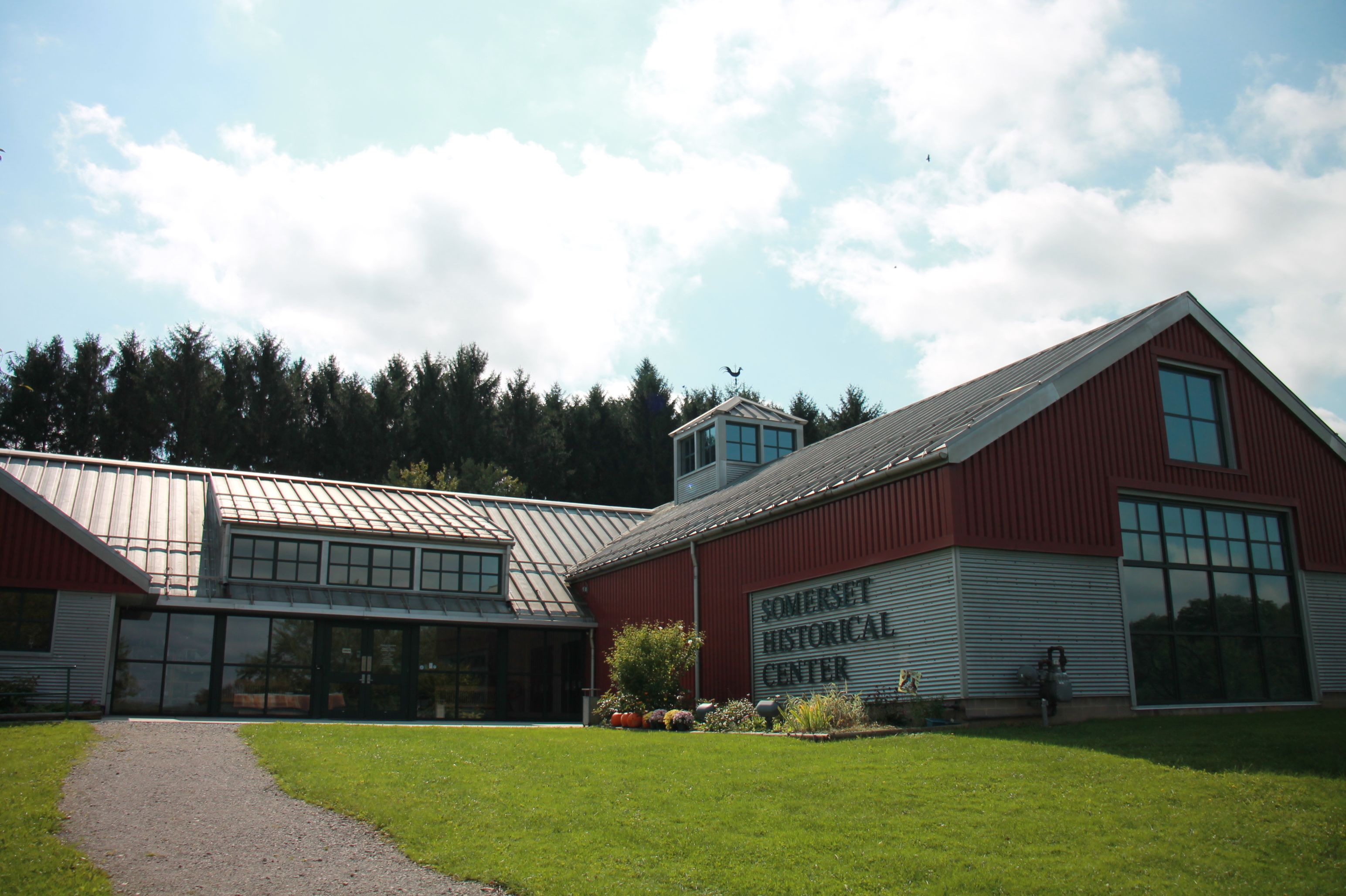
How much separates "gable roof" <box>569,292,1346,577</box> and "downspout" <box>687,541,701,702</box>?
1.75ft

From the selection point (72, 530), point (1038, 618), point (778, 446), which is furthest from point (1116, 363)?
point (72, 530)

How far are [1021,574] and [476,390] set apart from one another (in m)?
38.9

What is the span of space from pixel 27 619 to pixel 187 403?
25211 mm

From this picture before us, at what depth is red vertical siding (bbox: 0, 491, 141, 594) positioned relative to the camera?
1956 centimetres

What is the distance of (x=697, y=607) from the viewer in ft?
73.6

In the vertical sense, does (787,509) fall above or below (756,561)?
above

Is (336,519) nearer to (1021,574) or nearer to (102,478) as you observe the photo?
(102,478)

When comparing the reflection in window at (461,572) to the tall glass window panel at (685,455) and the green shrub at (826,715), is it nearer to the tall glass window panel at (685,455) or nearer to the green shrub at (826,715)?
the tall glass window panel at (685,455)

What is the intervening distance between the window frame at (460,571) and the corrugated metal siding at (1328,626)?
718 inches

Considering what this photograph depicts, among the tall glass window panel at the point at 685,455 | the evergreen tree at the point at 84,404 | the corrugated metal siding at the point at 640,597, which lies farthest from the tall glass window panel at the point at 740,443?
the evergreen tree at the point at 84,404

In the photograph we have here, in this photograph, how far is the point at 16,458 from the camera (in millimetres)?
26016

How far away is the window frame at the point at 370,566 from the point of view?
80.7 feet

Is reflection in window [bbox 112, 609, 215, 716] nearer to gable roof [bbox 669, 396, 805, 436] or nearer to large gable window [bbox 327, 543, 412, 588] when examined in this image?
large gable window [bbox 327, 543, 412, 588]

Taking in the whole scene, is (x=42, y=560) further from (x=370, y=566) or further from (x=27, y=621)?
(x=370, y=566)
